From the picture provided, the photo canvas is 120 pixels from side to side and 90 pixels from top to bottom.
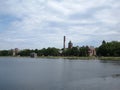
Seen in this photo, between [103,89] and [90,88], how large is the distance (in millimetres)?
2066

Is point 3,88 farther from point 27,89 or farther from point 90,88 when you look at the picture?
point 90,88

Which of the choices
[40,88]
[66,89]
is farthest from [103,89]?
[40,88]

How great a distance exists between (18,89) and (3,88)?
8.76 feet

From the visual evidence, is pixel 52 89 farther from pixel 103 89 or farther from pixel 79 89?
pixel 103 89

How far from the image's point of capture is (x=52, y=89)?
39969 millimetres

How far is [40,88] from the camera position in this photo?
135 ft

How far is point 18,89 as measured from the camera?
40312 millimetres

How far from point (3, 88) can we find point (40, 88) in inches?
234

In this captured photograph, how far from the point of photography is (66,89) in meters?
40.3

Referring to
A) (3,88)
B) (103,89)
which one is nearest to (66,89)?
(103,89)

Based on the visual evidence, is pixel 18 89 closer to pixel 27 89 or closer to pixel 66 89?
pixel 27 89

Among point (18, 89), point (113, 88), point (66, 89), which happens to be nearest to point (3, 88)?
point (18, 89)

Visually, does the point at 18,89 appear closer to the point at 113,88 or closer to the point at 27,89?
→ the point at 27,89

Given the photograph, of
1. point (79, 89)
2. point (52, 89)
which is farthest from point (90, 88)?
point (52, 89)
